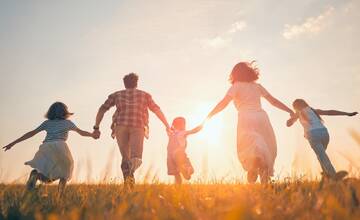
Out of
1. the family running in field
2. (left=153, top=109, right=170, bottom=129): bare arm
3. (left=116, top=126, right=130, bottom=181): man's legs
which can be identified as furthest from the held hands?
(left=153, top=109, right=170, bottom=129): bare arm

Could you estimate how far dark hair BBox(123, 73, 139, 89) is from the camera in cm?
1057

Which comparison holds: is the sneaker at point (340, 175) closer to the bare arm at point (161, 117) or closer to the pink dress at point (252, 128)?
the pink dress at point (252, 128)

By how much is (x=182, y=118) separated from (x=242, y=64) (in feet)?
22.8

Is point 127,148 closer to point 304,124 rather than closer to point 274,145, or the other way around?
point 274,145

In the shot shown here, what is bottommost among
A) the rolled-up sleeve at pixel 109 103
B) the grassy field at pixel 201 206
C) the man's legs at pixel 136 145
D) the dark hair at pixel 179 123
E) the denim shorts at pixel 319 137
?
the grassy field at pixel 201 206

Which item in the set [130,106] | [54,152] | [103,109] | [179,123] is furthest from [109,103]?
[179,123]

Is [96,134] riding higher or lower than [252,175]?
higher

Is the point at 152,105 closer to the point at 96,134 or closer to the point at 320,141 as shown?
the point at 96,134

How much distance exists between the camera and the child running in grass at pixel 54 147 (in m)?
8.41

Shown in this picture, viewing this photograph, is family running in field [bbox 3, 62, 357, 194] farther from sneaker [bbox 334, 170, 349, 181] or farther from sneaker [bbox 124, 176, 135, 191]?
sneaker [bbox 334, 170, 349, 181]

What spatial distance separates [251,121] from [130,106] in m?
3.25

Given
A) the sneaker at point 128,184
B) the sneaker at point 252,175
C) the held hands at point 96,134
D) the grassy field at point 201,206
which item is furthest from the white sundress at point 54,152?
the grassy field at point 201,206

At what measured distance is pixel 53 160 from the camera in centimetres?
856

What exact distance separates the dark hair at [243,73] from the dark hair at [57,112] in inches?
138
